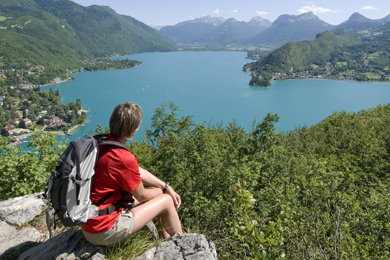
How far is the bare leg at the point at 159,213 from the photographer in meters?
2.30

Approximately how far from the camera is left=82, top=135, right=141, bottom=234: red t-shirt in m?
1.96

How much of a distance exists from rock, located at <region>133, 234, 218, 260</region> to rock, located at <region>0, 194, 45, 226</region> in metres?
1.95

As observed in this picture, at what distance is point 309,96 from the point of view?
62562mm

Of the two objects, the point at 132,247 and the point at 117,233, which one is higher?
the point at 117,233

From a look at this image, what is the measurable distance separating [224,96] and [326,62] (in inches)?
2917

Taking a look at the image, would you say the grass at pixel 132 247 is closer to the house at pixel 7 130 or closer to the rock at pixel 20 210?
A: the rock at pixel 20 210

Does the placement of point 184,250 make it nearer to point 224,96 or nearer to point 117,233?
point 117,233

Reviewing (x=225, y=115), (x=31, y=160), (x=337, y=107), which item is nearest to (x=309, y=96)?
(x=337, y=107)

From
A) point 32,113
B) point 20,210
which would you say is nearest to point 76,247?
point 20,210

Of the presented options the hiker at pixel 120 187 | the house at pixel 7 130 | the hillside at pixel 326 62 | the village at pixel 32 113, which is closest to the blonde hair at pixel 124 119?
the hiker at pixel 120 187

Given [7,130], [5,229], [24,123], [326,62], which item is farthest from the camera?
[326,62]

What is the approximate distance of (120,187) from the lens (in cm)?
212

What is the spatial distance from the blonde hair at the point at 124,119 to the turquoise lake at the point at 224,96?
3535 centimetres

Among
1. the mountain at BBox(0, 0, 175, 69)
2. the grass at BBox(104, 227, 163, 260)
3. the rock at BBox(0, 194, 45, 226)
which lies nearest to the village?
the rock at BBox(0, 194, 45, 226)
